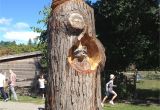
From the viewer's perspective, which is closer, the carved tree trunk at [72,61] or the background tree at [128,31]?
the carved tree trunk at [72,61]

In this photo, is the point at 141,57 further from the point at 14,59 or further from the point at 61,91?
the point at 61,91

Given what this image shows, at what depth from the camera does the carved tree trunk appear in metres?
5.99

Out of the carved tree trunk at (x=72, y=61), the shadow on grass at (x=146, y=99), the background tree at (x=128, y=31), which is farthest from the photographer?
the shadow on grass at (x=146, y=99)

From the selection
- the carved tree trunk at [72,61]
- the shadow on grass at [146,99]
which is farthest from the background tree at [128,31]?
the carved tree trunk at [72,61]

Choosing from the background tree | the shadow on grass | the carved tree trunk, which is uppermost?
the background tree

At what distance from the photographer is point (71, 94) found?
5977 mm

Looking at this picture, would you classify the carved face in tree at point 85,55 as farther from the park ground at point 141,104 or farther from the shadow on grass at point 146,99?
the shadow on grass at point 146,99

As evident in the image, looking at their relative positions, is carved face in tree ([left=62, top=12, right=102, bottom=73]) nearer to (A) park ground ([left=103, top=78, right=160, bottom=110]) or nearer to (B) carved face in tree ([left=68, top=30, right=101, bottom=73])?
(B) carved face in tree ([left=68, top=30, right=101, bottom=73])

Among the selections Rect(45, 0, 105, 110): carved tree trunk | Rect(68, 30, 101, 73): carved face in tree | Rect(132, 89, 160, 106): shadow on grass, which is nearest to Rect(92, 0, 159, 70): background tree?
Rect(132, 89, 160, 106): shadow on grass

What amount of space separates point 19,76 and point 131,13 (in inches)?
486

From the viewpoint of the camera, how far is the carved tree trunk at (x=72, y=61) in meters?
5.99

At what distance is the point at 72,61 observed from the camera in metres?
6.06

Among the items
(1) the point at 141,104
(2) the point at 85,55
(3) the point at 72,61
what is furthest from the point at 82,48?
(1) the point at 141,104

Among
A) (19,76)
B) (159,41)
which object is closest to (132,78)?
(159,41)
